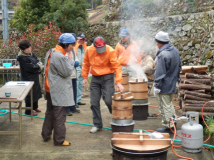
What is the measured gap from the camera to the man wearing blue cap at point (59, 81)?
4.45 metres

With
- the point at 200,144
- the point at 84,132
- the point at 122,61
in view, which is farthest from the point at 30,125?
the point at 200,144

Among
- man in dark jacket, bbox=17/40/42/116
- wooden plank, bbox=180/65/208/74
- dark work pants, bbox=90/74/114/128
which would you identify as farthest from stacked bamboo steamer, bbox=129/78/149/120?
Answer: man in dark jacket, bbox=17/40/42/116

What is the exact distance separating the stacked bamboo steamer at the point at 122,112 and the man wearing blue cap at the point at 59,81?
862 millimetres

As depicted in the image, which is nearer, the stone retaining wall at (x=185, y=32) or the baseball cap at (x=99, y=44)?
Result: the baseball cap at (x=99, y=44)

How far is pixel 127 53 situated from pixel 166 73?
7.90ft

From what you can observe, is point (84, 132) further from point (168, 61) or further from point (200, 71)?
point (200, 71)

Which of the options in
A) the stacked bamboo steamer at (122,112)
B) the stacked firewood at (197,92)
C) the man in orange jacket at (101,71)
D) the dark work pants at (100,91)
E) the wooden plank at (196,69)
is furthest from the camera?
the wooden plank at (196,69)

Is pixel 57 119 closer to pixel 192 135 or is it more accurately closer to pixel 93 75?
pixel 93 75

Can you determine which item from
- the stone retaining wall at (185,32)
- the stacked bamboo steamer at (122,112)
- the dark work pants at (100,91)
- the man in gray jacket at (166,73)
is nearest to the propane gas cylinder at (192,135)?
the man in gray jacket at (166,73)

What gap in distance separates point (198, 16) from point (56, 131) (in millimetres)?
9242

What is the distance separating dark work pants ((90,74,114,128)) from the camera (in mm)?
5309

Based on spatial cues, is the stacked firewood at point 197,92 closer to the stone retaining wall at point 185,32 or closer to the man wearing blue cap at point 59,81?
the stone retaining wall at point 185,32

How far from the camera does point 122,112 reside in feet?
16.4

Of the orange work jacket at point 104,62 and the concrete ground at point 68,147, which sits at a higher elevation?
the orange work jacket at point 104,62
